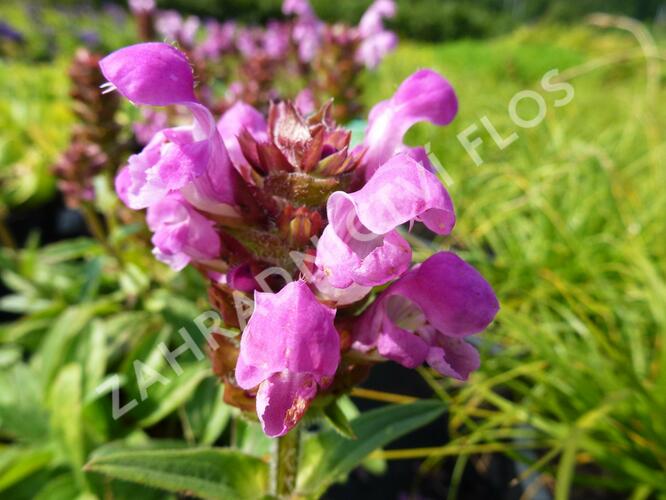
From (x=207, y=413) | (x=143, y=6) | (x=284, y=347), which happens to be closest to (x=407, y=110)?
(x=284, y=347)

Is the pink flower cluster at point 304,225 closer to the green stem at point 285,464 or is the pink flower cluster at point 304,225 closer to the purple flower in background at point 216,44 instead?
the green stem at point 285,464

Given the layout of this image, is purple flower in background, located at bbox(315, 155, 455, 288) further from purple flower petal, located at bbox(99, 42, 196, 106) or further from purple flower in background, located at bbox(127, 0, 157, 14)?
purple flower in background, located at bbox(127, 0, 157, 14)

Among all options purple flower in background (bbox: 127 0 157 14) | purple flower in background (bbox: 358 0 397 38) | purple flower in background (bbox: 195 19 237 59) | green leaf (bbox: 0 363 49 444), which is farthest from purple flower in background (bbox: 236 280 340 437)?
purple flower in background (bbox: 195 19 237 59)

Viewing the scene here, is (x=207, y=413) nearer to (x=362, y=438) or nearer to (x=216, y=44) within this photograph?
(x=362, y=438)

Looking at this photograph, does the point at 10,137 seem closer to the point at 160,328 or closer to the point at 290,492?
the point at 160,328

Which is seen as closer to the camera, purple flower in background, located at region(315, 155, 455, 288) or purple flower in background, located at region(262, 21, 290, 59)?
purple flower in background, located at region(315, 155, 455, 288)

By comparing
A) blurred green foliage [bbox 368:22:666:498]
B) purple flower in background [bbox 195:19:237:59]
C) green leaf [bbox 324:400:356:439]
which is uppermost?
green leaf [bbox 324:400:356:439]

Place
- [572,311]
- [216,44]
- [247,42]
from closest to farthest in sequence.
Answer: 1. [572,311]
2. [216,44]
3. [247,42]
